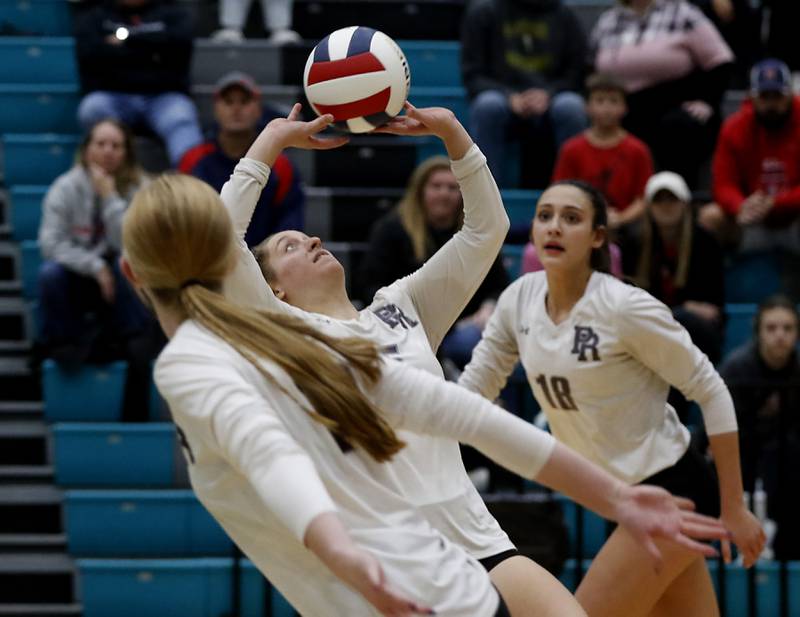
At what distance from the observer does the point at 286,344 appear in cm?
254

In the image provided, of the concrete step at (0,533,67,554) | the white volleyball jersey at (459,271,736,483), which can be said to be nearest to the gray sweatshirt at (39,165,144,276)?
the concrete step at (0,533,67,554)

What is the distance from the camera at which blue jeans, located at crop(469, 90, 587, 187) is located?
771 cm

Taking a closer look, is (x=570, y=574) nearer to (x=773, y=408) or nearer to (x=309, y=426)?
(x=773, y=408)

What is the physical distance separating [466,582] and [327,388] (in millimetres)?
418

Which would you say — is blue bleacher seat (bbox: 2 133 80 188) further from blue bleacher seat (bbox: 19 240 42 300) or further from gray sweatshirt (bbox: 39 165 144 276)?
gray sweatshirt (bbox: 39 165 144 276)

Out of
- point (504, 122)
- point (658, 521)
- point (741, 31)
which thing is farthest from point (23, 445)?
point (658, 521)

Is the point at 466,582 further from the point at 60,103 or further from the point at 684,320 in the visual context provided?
the point at 60,103

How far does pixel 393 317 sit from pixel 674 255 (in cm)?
384

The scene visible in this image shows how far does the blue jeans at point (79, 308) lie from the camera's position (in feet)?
22.0

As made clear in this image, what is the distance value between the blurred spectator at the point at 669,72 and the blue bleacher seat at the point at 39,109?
117 inches

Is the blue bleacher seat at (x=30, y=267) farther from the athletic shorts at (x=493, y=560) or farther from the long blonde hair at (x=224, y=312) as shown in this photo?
the long blonde hair at (x=224, y=312)

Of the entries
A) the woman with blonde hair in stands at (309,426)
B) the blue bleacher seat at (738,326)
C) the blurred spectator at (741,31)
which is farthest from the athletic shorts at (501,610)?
the blurred spectator at (741,31)

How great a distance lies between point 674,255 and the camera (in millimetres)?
6969

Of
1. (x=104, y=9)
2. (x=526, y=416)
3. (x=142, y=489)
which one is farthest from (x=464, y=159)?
(x=104, y=9)
